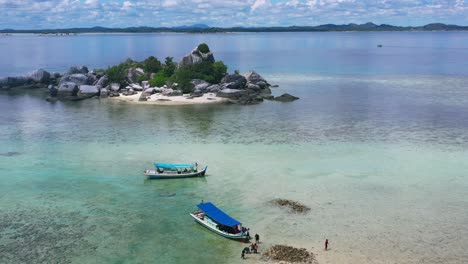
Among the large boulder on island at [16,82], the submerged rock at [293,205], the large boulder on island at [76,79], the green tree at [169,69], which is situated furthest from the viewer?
the large boulder on island at [16,82]

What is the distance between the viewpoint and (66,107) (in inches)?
3159

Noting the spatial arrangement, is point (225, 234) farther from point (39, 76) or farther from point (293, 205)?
point (39, 76)

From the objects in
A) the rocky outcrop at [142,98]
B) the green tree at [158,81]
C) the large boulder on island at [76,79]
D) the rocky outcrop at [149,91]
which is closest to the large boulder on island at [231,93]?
the rocky outcrop at [149,91]

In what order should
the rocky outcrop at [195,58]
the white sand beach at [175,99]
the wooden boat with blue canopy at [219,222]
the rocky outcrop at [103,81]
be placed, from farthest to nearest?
the rocky outcrop at [195,58] → the rocky outcrop at [103,81] → the white sand beach at [175,99] → the wooden boat with blue canopy at [219,222]

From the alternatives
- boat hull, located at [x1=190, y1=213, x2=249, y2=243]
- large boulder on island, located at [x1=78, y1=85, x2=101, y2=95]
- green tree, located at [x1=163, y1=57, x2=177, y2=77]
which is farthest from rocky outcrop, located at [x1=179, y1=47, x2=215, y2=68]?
boat hull, located at [x1=190, y1=213, x2=249, y2=243]

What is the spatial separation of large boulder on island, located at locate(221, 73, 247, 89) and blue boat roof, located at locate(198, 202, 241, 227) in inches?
2205

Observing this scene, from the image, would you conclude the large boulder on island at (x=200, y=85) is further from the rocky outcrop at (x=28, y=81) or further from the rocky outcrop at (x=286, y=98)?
the rocky outcrop at (x=28, y=81)

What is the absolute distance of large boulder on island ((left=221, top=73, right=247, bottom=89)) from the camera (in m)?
89.4

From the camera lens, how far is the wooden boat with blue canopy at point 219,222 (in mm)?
31594

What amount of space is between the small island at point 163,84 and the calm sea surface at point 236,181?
6.51 metres

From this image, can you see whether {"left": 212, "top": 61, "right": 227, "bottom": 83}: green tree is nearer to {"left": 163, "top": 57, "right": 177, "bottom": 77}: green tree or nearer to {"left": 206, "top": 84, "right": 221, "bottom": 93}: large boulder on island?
{"left": 206, "top": 84, "right": 221, "bottom": 93}: large boulder on island

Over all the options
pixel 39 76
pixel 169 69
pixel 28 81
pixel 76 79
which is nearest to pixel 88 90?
pixel 76 79

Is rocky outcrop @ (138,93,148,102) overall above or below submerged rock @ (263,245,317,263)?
above

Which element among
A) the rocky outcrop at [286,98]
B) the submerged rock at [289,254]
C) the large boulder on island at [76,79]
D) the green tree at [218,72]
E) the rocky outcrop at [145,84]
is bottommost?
the submerged rock at [289,254]
